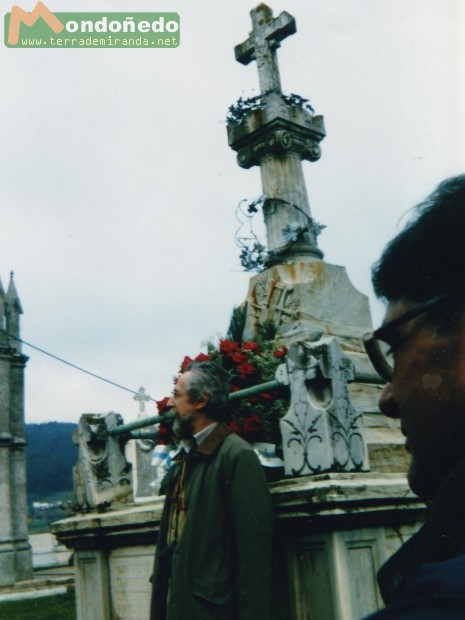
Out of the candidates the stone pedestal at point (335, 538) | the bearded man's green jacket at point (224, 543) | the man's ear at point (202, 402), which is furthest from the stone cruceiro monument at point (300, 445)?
the man's ear at point (202, 402)

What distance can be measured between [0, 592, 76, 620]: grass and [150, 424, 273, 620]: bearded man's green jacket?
7.97 metres

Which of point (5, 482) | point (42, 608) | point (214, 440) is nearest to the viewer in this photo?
point (214, 440)

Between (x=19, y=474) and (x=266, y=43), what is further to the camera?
(x=19, y=474)

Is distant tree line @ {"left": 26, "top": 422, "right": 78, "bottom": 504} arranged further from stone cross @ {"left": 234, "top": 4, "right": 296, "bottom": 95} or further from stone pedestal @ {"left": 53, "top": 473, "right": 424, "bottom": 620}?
stone pedestal @ {"left": 53, "top": 473, "right": 424, "bottom": 620}

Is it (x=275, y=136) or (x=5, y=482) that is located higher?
(x=275, y=136)

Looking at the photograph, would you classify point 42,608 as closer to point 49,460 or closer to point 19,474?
point 19,474

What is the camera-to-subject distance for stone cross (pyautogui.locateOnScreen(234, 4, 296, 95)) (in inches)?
250

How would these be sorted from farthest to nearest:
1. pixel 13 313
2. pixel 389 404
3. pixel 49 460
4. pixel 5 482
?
pixel 49 460 → pixel 13 313 → pixel 5 482 → pixel 389 404

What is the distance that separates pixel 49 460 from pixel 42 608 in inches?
2611

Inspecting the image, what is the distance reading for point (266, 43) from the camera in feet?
21.3

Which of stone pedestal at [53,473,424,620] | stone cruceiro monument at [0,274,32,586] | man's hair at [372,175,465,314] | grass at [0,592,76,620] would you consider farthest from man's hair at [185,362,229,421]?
stone cruceiro monument at [0,274,32,586]

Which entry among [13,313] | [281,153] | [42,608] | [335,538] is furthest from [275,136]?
[13,313]

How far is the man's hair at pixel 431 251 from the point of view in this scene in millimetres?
1141

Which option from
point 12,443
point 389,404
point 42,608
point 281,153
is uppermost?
point 12,443
